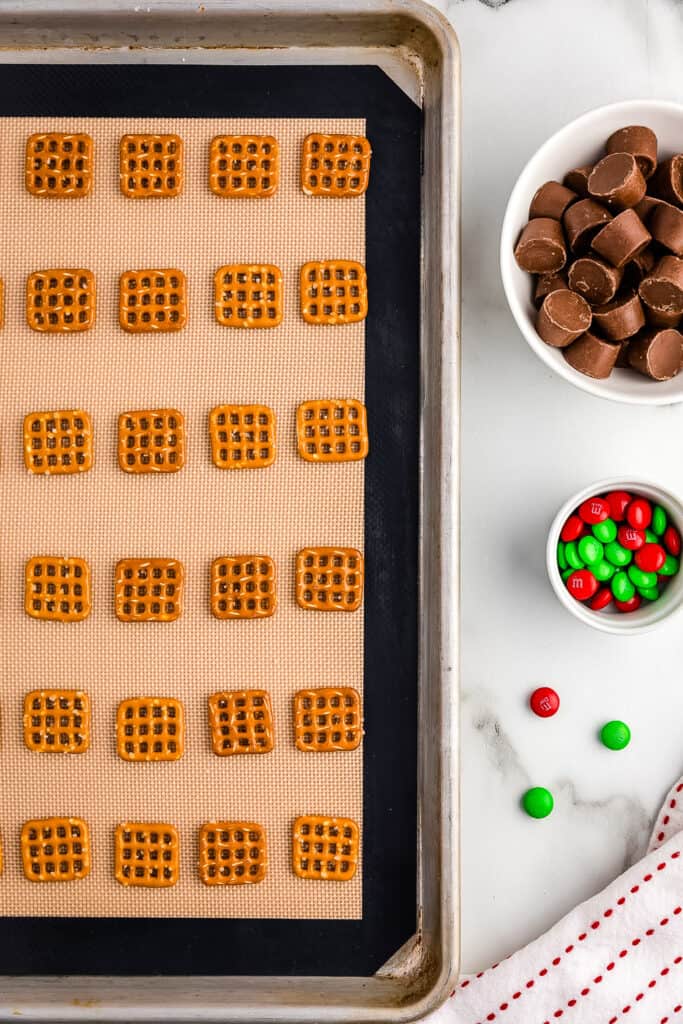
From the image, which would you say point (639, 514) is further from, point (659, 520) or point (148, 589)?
point (148, 589)

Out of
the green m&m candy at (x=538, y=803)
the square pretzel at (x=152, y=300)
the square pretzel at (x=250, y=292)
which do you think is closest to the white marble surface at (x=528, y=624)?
the green m&m candy at (x=538, y=803)

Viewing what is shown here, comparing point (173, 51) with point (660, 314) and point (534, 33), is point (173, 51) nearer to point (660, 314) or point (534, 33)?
point (534, 33)

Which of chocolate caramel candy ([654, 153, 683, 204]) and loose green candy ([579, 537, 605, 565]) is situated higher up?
chocolate caramel candy ([654, 153, 683, 204])

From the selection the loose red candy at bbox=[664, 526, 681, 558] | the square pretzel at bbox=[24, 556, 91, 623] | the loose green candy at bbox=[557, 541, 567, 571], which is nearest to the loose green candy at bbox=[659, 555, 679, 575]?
the loose red candy at bbox=[664, 526, 681, 558]

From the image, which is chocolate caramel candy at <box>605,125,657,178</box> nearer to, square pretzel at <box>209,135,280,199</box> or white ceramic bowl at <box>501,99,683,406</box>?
white ceramic bowl at <box>501,99,683,406</box>

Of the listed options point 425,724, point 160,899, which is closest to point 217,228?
point 425,724

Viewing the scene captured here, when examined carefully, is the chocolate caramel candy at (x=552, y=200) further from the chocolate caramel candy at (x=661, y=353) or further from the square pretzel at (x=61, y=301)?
the square pretzel at (x=61, y=301)
